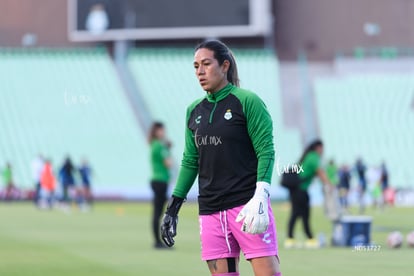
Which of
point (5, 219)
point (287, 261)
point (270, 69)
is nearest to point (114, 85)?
point (270, 69)

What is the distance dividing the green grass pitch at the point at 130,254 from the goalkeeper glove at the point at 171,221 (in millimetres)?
5840

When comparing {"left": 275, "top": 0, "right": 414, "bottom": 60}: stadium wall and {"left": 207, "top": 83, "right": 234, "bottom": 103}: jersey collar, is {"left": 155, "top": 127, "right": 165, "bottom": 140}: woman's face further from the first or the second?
{"left": 275, "top": 0, "right": 414, "bottom": 60}: stadium wall

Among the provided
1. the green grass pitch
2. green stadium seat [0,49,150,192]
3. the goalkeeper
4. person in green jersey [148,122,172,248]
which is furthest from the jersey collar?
green stadium seat [0,49,150,192]

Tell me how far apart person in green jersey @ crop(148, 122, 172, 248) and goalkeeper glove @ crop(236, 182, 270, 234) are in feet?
36.6

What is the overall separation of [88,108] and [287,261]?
38118 mm

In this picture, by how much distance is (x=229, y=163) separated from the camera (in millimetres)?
8102

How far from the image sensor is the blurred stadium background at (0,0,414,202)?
168ft

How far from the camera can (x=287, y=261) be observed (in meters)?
16.7

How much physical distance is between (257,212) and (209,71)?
1.06 meters

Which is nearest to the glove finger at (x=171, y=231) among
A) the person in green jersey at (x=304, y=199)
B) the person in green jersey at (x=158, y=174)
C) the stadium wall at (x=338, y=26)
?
the person in green jersey at (x=158, y=174)

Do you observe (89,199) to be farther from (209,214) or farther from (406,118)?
(209,214)

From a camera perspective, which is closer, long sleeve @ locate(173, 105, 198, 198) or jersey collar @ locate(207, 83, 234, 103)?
jersey collar @ locate(207, 83, 234, 103)

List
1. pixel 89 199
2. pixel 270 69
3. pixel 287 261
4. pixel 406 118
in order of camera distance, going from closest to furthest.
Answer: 1. pixel 287 261
2. pixel 89 199
3. pixel 406 118
4. pixel 270 69

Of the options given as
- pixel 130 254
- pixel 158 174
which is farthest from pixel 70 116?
pixel 130 254
